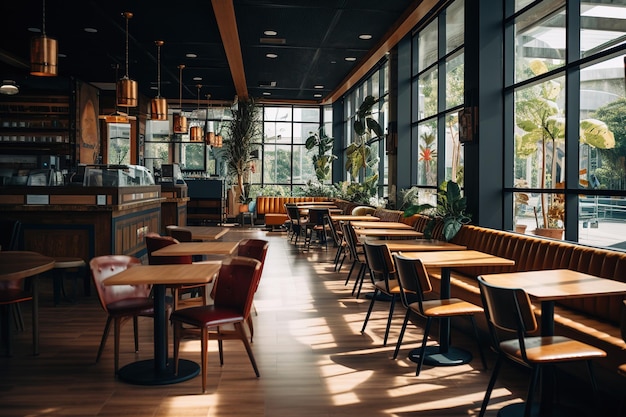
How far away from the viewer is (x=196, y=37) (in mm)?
9312

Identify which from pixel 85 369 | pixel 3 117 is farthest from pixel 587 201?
pixel 3 117

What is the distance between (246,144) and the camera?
1548cm

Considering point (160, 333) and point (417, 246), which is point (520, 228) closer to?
point (417, 246)

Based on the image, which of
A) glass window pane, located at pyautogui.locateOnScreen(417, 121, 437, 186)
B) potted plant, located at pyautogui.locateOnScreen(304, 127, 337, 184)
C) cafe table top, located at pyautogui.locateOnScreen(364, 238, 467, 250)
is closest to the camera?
cafe table top, located at pyautogui.locateOnScreen(364, 238, 467, 250)

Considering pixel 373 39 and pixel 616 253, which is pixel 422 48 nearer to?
pixel 373 39

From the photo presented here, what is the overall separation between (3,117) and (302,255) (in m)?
6.62

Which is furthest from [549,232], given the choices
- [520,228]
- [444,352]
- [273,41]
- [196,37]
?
[196,37]

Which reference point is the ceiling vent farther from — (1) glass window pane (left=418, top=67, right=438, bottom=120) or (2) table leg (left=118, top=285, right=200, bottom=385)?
(2) table leg (left=118, top=285, right=200, bottom=385)

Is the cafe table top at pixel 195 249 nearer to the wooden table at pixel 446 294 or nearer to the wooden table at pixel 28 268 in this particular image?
the wooden table at pixel 28 268

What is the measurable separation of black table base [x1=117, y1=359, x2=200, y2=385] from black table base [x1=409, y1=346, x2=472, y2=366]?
164 cm

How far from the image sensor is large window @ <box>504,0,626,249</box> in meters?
4.81

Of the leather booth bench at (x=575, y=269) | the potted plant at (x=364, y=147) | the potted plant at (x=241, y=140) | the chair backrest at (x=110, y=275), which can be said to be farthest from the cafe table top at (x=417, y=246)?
the potted plant at (x=241, y=140)

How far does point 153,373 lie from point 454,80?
6.06m

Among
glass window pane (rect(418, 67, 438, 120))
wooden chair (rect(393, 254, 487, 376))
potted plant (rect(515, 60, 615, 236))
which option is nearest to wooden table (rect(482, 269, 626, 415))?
wooden chair (rect(393, 254, 487, 376))
